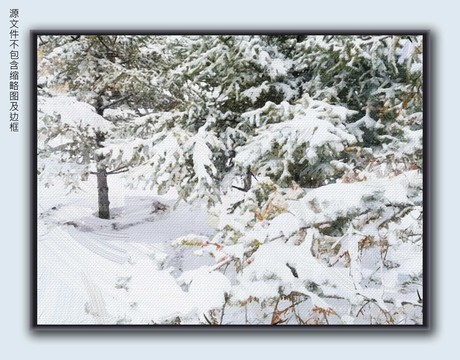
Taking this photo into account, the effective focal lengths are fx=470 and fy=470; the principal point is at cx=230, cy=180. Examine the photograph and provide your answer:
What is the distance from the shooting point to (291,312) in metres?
2.04

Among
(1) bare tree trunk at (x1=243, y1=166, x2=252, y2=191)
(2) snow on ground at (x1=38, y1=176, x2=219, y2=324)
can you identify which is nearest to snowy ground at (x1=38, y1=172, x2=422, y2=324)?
(2) snow on ground at (x1=38, y1=176, x2=219, y2=324)

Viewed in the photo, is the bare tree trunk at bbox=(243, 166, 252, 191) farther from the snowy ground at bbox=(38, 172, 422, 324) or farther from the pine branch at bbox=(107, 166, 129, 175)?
the pine branch at bbox=(107, 166, 129, 175)

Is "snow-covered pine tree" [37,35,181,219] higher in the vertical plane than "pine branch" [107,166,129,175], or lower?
higher

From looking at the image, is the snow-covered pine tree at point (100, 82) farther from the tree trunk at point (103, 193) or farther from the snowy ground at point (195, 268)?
the snowy ground at point (195, 268)

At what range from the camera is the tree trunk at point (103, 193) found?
2.06 metres

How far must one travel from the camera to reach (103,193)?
2.06m

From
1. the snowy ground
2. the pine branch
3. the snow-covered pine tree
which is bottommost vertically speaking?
the snowy ground

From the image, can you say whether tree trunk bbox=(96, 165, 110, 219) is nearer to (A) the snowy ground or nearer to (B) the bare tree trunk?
(A) the snowy ground

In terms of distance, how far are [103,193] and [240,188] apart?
0.60 meters

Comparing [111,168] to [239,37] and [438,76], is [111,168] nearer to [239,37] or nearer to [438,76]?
[239,37]

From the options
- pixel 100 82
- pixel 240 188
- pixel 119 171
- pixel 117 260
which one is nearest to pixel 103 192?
pixel 119 171

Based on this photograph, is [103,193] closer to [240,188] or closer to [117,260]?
[117,260]

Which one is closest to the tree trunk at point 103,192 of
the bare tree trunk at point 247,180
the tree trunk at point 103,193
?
the tree trunk at point 103,193

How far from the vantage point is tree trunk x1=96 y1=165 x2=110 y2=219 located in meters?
2.06
